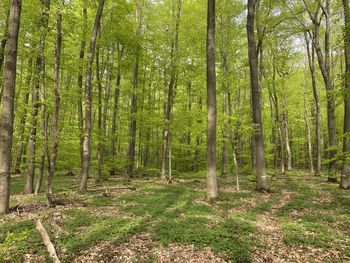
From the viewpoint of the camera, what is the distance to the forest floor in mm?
5059

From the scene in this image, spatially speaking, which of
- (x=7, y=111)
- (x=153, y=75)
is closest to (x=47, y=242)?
(x=7, y=111)

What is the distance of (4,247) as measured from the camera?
3.70m

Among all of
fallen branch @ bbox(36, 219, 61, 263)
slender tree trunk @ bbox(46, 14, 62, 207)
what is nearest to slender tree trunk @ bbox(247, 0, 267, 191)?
slender tree trunk @ bbox(46, 14, 62, 207)

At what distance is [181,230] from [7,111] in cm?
649

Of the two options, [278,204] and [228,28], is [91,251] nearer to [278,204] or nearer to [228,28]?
[278,204]

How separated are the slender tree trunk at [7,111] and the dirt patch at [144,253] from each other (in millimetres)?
3836

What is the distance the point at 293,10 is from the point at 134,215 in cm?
1913

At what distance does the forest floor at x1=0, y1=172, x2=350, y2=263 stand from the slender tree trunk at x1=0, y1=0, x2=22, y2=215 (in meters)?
0.94

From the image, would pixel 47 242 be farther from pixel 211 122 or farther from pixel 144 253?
pixel 211 122

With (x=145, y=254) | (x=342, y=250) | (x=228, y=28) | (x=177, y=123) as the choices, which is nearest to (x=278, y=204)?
(x=342, y=250)

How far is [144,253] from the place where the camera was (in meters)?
5.19

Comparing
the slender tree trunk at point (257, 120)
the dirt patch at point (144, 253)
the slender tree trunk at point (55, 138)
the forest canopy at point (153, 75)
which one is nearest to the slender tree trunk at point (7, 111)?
the forest canopy at point (153, 75)

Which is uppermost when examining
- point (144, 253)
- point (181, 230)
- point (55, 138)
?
point (55, 138)

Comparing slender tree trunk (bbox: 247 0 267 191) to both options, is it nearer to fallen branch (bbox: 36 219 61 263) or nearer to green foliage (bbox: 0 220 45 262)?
fallen branch (bbox: 36 219 61 263)
